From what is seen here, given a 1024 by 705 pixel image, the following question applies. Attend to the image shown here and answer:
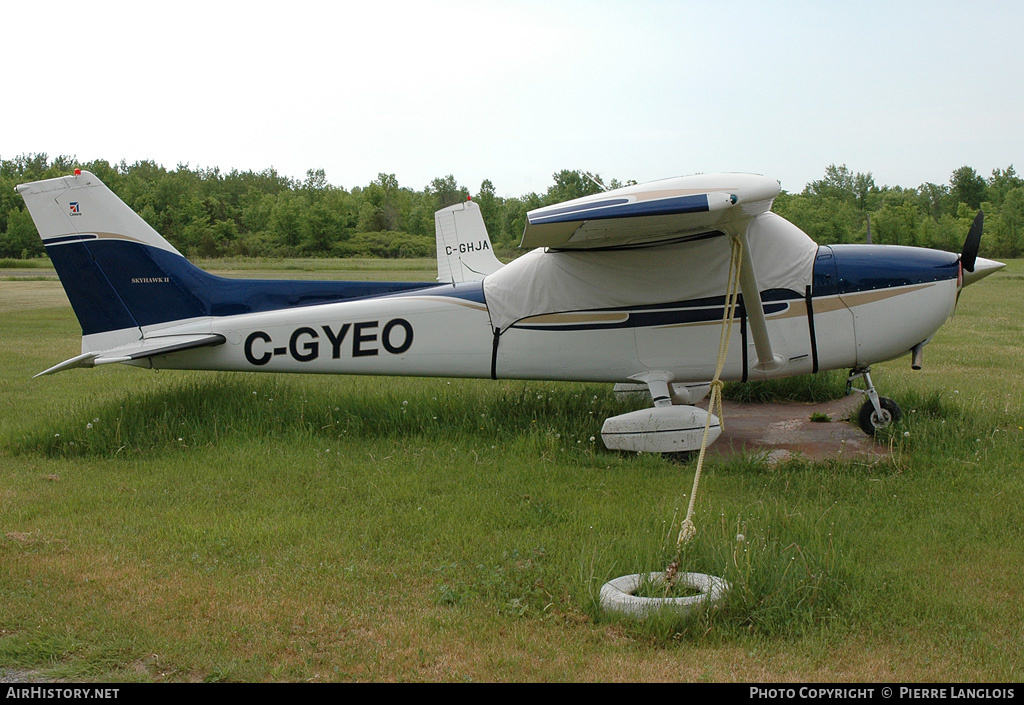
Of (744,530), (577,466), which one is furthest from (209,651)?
(577,466)

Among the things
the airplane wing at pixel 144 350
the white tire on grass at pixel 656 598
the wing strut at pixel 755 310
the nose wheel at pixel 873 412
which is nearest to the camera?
the white tire on grass at pixel 656 598

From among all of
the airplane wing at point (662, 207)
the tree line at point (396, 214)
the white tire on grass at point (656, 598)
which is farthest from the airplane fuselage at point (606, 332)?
the tree line at point (396, 214)

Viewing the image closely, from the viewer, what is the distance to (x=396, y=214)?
102 meters

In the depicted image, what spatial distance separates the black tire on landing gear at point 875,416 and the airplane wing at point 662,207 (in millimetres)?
2616

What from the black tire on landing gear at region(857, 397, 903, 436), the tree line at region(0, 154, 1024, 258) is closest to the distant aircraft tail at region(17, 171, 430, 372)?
the black tire on landing gear at region(857, 397, 903, 436)

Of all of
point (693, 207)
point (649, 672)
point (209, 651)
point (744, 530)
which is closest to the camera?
point (649, 672)

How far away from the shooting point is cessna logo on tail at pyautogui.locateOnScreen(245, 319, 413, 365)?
7590 millimetres

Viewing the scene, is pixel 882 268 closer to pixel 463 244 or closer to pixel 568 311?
pixel 568 311

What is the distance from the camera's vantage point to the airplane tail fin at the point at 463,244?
660 inches

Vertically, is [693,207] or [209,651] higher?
[693,207]

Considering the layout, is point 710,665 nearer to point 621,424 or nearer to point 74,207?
point 621,424

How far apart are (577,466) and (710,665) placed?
3174 mm

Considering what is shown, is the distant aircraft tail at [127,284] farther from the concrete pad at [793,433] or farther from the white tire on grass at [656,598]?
the white tire on grass at [656,598]

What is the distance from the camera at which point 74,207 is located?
7.79 metres
